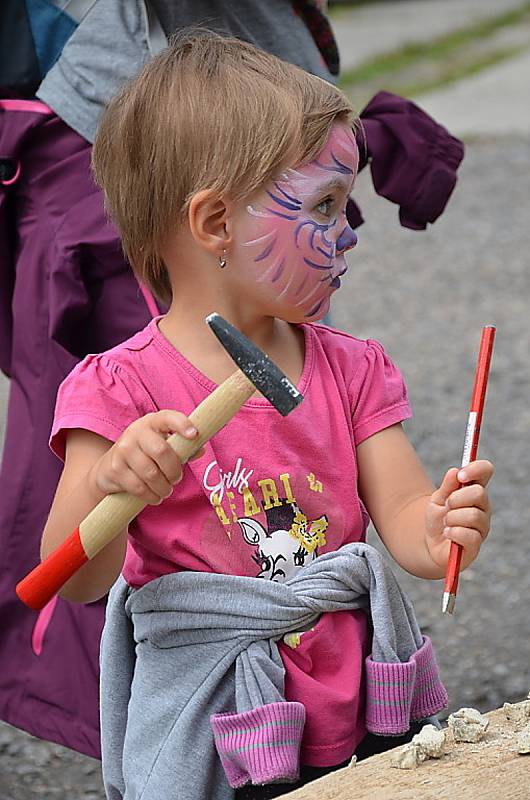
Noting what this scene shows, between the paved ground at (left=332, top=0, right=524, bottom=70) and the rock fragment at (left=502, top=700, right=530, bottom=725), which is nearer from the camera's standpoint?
the rock fragment at (left=502, top=700, right=530, bottom=725)

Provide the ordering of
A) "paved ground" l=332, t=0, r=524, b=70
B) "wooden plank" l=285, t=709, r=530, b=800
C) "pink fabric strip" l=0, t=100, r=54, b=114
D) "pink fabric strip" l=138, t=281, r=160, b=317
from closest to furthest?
1. "wooden plank" l=285, t=709, r=530, b=800
2. "pink fabric strip" l=138, t=281, r=160, b=317
3. "pink fabric strip" l=0, t=100, r=54, b=114
4. "paved ground" l=332, t=0, r=524, b=70

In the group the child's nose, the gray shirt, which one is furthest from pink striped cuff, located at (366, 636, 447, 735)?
the gray shirt

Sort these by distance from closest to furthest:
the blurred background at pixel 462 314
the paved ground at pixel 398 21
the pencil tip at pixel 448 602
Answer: the pencil tip at pixel 448 602
the blurred background at pixel 462 314
the paved ground at pixel 398 21

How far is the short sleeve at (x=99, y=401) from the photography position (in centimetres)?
186

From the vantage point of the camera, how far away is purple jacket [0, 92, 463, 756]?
99.5 inches

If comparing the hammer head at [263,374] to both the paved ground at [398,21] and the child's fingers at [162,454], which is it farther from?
the paved ground at [398,21]

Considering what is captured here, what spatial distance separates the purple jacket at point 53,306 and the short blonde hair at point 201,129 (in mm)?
522

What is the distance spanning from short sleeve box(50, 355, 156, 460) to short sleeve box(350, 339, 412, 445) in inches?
11.8

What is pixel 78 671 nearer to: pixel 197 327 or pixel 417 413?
pixel 197 327

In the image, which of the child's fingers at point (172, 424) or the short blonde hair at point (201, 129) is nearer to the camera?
the child's fingers at point (172, 424)

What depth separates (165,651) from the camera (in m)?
1.96

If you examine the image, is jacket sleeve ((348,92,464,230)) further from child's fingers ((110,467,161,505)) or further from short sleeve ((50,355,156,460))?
child's fingers ((110,467,161,505))

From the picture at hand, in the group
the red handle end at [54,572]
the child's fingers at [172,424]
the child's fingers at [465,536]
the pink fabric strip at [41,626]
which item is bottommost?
the pink fabric strip at [41,626]

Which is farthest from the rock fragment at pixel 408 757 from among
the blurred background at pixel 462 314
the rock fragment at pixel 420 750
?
the blurred background at pixel 462 314
